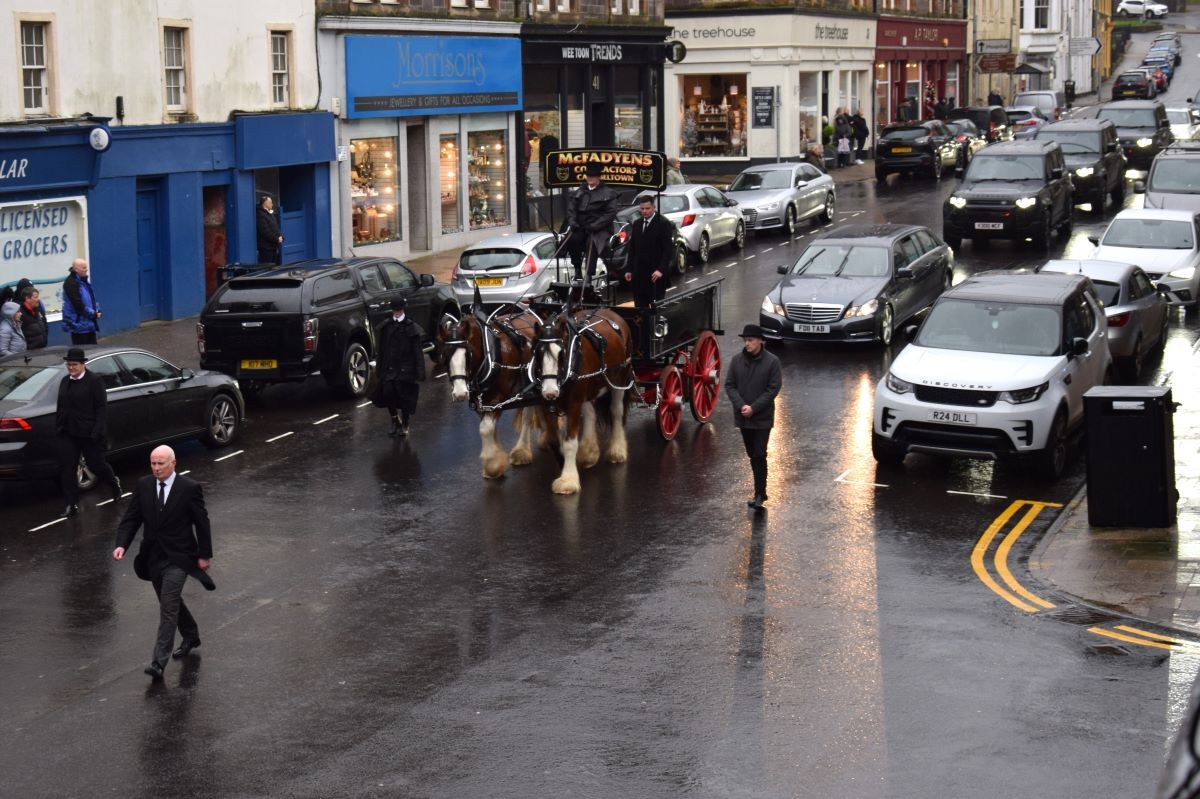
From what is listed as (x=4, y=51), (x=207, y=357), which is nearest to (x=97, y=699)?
(x=207, y=357)

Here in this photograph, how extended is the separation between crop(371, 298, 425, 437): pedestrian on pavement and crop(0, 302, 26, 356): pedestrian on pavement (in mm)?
4724

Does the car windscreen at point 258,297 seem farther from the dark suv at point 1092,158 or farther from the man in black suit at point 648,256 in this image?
the dark suv at point 1092,158

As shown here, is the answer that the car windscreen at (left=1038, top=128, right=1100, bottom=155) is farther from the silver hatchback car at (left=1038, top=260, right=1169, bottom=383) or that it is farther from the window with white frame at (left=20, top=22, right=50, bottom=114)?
the window with white frame at (left=20, top=22, right=50, bottom=114)

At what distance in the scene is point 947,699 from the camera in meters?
10.6

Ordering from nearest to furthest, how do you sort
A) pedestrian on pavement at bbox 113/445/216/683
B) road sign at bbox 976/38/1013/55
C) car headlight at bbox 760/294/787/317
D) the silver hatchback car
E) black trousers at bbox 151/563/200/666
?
black trousers at bbox 151/563/200/666 → pedestrian on pavement at bbox 113/445/216/683 → the silver hatchback car → car headlight at bbox 760/294/787/317 → road sign at bbox 976/38/1013/55

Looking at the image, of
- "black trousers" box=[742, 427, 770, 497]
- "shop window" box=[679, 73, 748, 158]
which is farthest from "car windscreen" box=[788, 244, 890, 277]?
"shop window" box=[679, 73, 748, 158]

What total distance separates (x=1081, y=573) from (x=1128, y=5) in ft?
482

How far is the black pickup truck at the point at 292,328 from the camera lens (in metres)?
21.4

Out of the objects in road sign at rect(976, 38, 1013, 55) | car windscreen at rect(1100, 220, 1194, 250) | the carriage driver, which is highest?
road sign at rect(976, 38, 1013, 55)

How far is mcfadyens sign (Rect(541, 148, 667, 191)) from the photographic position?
18.6 m

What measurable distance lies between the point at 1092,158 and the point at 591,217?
26.5 meters

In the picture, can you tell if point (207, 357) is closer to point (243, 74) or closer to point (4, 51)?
point (4, 51)

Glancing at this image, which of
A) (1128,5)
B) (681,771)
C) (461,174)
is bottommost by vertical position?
(681,771)

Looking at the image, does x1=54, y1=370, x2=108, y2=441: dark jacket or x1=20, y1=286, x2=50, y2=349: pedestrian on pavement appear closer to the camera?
x1=54, y1=370, x2=108, y2=441: dark jacket
